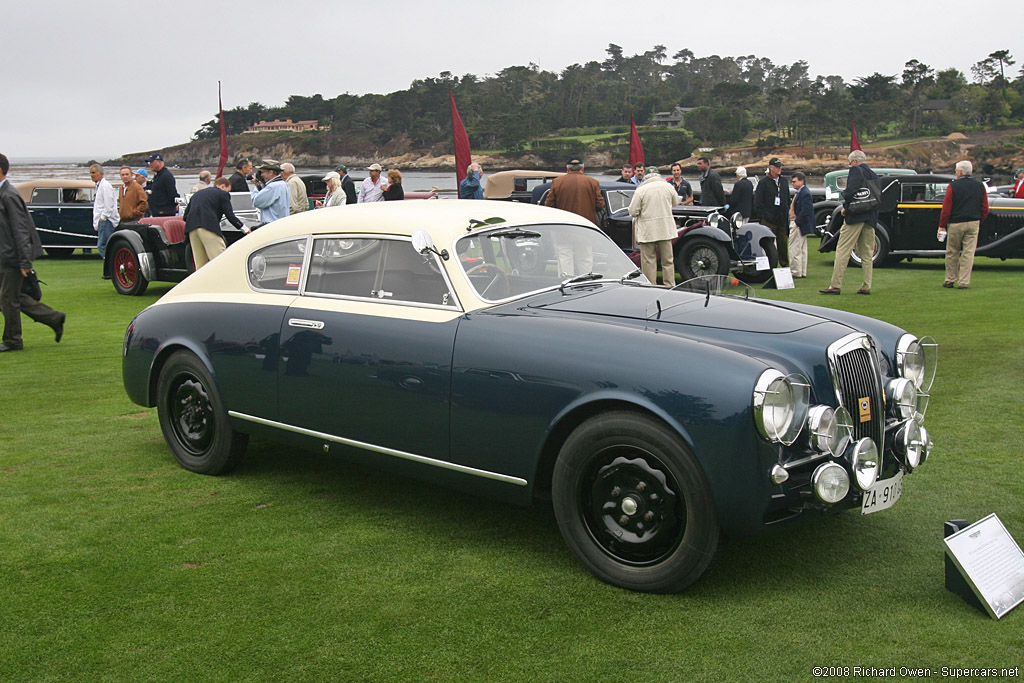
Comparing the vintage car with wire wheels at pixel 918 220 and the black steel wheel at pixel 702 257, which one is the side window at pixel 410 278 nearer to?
the black steel wheel at pixel 702 257

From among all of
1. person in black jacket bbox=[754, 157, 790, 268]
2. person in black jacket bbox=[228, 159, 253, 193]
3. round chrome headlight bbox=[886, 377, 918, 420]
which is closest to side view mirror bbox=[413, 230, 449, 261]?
round chrome headlight bbox=[886, 377, 918, 420]

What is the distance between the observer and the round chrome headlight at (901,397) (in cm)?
408

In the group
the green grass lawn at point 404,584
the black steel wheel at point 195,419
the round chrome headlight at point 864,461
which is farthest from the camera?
the black steel wheel at point 195,419

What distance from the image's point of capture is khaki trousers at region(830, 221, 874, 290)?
12.3 meters

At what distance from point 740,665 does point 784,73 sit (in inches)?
6556

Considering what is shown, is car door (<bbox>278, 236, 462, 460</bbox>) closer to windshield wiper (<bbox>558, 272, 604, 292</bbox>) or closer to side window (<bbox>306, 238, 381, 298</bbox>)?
side window (<bbox>306, 238, 381, 298</bbox>)

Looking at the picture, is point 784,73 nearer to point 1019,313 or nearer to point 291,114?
point 291,114

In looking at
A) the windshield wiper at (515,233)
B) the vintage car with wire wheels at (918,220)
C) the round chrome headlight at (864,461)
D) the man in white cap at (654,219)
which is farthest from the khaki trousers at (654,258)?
the round chrome headlight at (864,461)

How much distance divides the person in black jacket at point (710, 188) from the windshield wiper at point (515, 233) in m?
11.9

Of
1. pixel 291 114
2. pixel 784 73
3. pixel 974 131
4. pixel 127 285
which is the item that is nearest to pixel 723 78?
pixel 784 73

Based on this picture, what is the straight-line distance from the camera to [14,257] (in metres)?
8.66

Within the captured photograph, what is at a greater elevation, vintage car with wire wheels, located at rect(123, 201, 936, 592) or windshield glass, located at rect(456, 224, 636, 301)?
windshield glass, located at rect(456, 224, 636, 301)

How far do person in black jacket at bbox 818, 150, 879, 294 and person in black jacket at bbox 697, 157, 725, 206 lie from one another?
3.87 meters

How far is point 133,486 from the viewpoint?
200 inches
